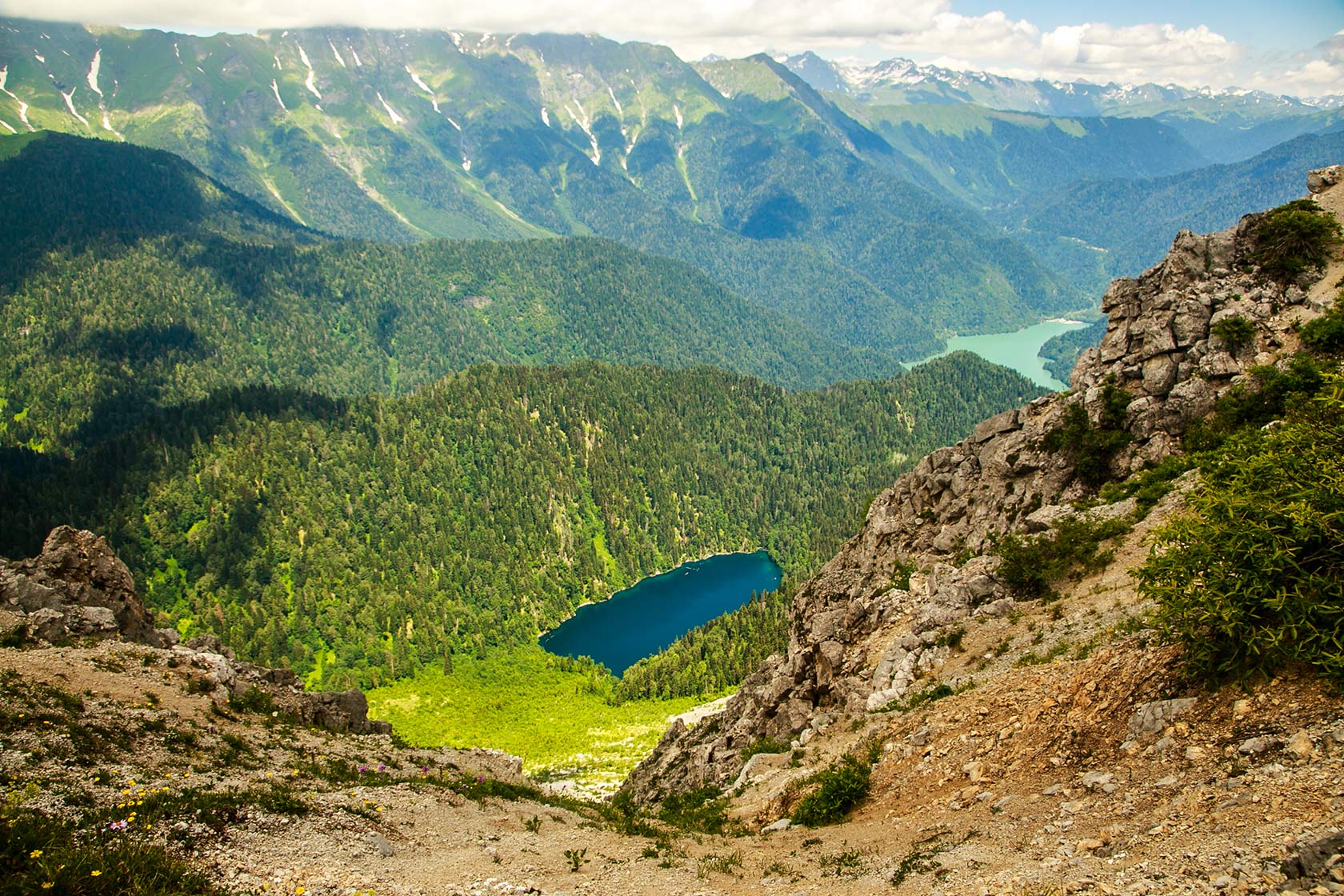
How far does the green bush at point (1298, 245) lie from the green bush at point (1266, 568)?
34.0 meters

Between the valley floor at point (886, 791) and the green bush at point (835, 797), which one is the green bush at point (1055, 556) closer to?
the valley floor at point (886, 791)

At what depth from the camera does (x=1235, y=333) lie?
54.1 m

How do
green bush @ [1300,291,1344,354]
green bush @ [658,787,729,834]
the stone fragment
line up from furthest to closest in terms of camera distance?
green bush @ [1300,291,1344,354]
green bush @ [658,787,729,834]
the stone fragment

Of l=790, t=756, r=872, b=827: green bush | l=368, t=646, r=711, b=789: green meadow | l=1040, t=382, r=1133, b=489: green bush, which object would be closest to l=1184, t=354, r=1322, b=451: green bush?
l=1040, t=382, r=1133, b=489: green bush

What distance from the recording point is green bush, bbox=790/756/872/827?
35.7 meters

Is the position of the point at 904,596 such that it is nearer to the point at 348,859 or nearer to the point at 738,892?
the point at 738,892

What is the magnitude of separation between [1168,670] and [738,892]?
53.7 feet

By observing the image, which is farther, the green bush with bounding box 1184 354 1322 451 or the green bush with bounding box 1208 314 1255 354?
the green bush with bounding box 1208 314 1255 354

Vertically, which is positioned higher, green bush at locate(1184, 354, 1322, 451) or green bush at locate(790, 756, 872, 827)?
green bush at locate(1184, 354, 1322, 451)

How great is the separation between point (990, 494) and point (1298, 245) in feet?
83.9

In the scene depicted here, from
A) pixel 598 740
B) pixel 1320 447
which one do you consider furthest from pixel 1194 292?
pixel 598 740

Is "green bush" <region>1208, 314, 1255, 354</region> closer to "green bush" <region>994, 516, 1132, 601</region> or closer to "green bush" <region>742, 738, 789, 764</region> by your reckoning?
"green bush" <region>994, 516, 1132, 601</region>

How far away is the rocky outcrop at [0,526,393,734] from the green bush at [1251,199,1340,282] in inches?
2601

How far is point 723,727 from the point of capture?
214ft
